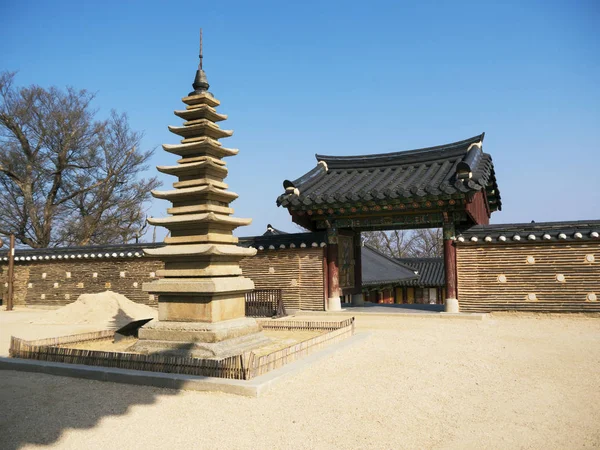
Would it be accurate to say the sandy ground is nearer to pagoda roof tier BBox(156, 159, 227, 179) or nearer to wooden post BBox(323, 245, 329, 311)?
pagoda roof tier BBox(156, 159, 227, 179)

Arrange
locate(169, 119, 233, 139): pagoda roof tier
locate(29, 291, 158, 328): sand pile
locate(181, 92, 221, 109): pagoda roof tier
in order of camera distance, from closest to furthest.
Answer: locate(169, 119, 233, 139): pagoda roof tier → locate(181, 92, 221, 109): pagoda roof tier → locate(29, 291, 158, 328): sand pile

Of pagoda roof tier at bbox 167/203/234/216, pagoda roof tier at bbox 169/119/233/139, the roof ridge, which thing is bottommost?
pagoda roof tier at bbox 167/203/234/216

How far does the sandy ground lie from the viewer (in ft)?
14.6

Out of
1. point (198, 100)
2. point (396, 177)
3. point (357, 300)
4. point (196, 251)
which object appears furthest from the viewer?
point (357, 300)

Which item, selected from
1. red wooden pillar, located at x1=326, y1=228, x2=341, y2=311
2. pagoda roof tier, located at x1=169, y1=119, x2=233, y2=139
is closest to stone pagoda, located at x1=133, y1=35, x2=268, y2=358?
pagoda roof tier, located at x1=169, y1=119, x2=233, y2=139

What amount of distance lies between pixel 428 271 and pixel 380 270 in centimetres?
616

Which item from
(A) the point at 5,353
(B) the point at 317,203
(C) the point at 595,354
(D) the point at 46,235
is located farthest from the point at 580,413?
(D) the point at 46,235

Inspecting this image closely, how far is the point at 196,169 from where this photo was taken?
355 inches

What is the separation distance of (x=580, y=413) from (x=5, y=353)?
31.9ft

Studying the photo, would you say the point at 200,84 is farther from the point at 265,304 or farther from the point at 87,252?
the point at 87,252

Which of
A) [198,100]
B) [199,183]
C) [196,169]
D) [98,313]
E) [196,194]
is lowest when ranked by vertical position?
[98,313]

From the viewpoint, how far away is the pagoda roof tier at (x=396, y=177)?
14.6m

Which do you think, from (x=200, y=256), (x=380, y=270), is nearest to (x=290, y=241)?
(x=200, y=256)

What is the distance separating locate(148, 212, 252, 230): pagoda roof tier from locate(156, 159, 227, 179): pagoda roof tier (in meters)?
0.85
